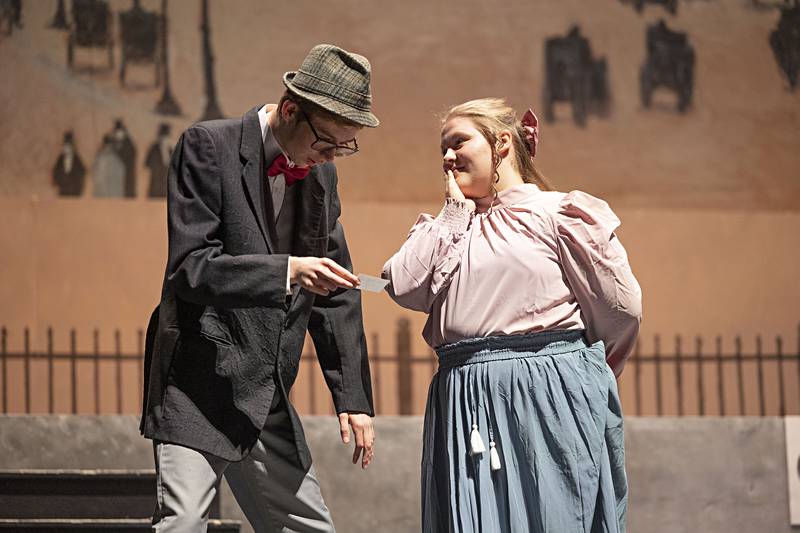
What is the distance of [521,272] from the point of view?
10.2 ft

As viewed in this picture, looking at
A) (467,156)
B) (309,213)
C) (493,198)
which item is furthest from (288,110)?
(493,198)

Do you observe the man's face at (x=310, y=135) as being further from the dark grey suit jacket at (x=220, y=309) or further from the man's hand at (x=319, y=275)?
the man's hand at (x=319, y=275)

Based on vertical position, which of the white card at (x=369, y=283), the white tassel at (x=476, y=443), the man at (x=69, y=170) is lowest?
the white tassel at (x=476, y=443)

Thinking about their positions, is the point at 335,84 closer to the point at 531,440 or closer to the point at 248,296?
the point at 248,296

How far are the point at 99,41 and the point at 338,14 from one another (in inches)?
67.9

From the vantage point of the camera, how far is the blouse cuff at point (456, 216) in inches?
128

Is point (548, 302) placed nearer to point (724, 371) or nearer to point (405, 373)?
point (405, 373)

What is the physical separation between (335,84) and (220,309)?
0.63m

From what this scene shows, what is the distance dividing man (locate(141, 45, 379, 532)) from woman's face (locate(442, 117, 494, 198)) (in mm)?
326

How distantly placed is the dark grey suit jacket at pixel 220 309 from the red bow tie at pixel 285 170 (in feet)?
0.10

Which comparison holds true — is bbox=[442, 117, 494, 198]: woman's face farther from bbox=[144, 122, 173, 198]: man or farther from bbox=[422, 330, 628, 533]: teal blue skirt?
bbox=[144, 122, 173, 198]: man

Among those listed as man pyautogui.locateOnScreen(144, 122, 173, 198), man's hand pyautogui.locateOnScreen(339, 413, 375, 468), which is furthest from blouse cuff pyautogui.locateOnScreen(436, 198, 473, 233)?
man pyautogui.locateOnScreen(144, 122, 173, 198)

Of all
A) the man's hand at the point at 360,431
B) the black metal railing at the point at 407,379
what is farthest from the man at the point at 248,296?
the black metal railing at the point at 407,379

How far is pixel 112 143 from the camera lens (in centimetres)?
858
